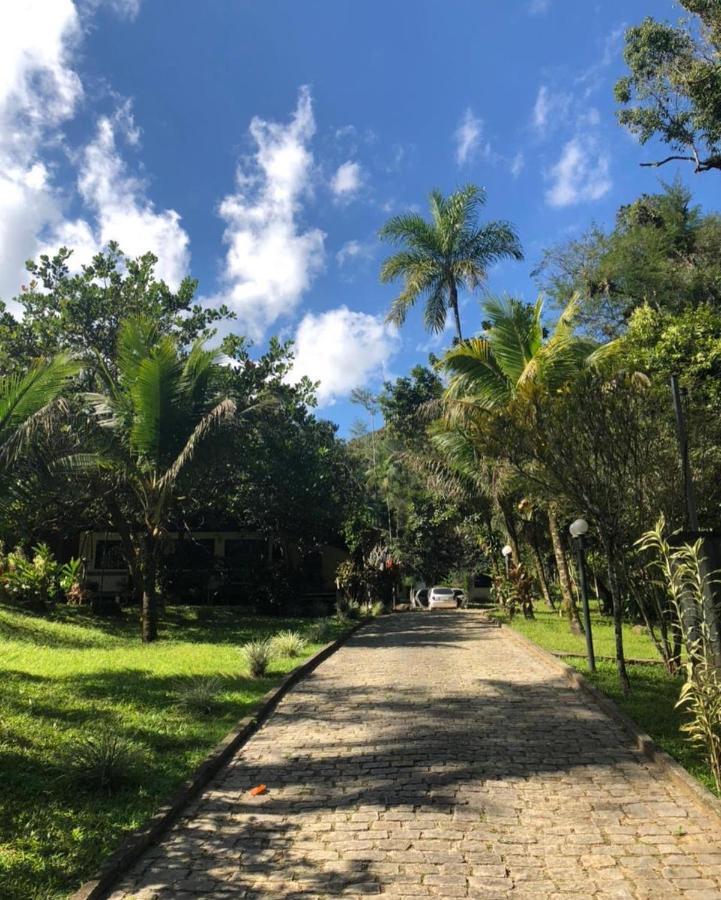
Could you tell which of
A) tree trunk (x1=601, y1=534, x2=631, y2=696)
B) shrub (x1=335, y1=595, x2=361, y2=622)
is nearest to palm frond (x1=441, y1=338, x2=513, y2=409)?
tree trunk (x1=601, y1=534, x2=631, y2=696)

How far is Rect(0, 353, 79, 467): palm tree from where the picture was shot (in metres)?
6.88

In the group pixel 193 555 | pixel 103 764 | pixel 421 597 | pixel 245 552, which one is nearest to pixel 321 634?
pixel 103 764

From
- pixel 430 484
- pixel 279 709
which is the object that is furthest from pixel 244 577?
pixel 279 709

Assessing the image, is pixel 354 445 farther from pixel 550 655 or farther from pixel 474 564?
pixel 550 655

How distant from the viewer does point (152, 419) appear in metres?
13.3

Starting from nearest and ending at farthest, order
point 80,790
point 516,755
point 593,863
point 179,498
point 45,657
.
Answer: point 593,863 → point 80,790 → point 516,755 → point 45,657 → point 179,498

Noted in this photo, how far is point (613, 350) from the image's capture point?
11.7 m

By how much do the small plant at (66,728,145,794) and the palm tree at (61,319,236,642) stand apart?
7882 millimetres

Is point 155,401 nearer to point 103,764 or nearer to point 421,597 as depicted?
point 103,764

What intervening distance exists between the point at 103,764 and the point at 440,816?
8.62 ft

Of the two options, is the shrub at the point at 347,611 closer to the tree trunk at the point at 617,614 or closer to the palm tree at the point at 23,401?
the tree trunk at the point at 617,614

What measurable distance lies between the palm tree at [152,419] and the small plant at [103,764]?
25.9 ft

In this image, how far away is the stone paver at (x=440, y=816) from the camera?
144 inches

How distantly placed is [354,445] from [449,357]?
40176 millimetres
